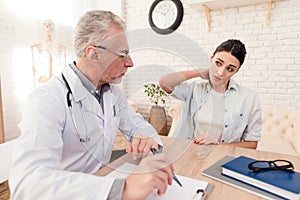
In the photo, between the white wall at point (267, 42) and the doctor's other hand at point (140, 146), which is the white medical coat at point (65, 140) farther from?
the white wall at point (267, 42)

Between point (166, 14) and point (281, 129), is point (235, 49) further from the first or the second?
point (166, 14)

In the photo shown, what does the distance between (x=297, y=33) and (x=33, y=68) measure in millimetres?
2663

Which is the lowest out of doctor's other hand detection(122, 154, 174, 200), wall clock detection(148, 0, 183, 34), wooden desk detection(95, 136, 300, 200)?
wooden desk detection(95, 136, 300, 200)

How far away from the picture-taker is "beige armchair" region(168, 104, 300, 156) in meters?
2.08

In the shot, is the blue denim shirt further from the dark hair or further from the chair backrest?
the chair backrest

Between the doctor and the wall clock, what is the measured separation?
1.97 m

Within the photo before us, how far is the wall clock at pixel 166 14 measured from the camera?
9.12 ft

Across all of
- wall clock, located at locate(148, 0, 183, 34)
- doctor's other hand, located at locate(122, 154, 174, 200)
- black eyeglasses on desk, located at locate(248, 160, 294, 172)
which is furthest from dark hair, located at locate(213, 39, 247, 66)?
wall clock, located at locate(148, 0, 183, 34)

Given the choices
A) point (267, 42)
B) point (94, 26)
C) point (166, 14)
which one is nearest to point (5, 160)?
point (94, 26)

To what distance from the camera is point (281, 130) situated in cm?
229

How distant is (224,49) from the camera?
1.30 meters

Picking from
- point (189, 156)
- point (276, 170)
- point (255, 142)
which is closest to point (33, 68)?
point (189, 156)

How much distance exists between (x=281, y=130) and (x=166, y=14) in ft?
6.04

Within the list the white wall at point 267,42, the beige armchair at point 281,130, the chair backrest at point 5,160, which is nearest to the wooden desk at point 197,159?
the chair backrest at point 5,160
